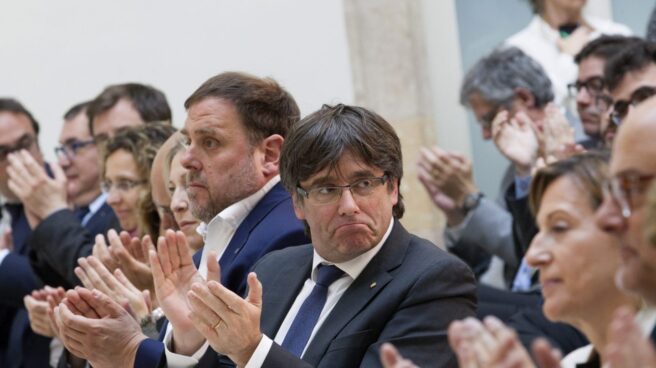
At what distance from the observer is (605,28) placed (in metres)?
6.53

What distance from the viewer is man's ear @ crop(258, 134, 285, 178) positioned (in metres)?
4.52

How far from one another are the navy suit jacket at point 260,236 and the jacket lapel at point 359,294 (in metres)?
0.69

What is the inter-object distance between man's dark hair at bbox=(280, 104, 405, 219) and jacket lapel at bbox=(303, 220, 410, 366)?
234mm

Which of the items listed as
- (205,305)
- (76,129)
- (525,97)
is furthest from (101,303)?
(76,129)

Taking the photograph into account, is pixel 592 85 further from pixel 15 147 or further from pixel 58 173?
pixel 15 147

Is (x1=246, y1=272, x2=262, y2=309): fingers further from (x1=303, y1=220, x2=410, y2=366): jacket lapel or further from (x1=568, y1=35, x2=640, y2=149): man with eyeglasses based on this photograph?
(x1=568, y1=35, x2=640, y2=149): man with eyeglasses

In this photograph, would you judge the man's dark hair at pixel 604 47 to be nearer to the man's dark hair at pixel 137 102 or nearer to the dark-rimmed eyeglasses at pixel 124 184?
the dark-rimmed eyeglasses at pixel 124 184

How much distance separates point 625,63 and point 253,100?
144cm

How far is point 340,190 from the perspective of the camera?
3.76 metres

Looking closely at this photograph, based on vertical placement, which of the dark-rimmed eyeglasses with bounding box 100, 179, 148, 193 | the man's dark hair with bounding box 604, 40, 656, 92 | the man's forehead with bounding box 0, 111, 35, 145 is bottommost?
the dark-rimmed eyeglasses with bounding box 100, 179, 148, 193

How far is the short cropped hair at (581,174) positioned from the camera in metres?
2.84

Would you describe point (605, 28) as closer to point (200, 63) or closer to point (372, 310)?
point (200, 63)

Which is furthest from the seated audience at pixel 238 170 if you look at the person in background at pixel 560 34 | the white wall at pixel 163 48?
the white wall at pixel 163 48

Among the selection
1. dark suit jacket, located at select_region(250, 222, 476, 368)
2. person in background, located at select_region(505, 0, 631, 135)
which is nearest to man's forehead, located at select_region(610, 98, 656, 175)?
dark suit jacket, located at select_region(250, 222, 476, 368)
